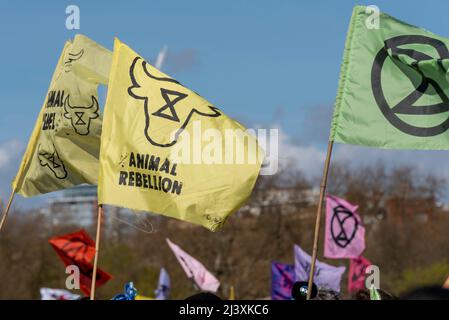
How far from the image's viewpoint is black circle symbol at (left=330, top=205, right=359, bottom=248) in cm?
3275

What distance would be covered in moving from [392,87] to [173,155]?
241cm

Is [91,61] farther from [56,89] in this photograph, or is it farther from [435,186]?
[435,186]

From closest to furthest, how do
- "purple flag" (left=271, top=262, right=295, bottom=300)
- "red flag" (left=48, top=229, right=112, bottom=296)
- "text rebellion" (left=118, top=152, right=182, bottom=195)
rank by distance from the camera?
"text rebellion" (left=118, top=152, right=182, bottom=195), "red flag" (left=48, top=229, right=112, bottom=296), "purple flag" (left=271, top=262, right=295, bottom=300)

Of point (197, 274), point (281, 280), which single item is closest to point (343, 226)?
Answer: point (281, 280)

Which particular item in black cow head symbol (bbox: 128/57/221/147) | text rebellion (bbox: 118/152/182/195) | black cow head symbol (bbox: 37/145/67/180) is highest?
black cow head symbol (bbox: 128/57/221/147)

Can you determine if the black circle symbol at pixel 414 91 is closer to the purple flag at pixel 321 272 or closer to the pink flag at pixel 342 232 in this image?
the purple flag at pixel 321 272

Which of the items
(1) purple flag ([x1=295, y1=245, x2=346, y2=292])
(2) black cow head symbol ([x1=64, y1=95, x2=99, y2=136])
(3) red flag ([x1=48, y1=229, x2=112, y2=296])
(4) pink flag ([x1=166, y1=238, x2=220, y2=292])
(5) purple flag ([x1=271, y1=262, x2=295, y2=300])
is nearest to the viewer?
(2) black cow head symbol ([x1=64, y1=95, x2=99, y2=136])

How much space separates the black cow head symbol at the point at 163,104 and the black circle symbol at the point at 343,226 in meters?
21.1

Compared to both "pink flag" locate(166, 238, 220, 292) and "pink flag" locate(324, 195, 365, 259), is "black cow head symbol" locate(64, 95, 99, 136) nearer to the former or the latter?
"pink flag" locate(166, 238, 220, 292)

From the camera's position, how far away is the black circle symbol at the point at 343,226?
32.8 m

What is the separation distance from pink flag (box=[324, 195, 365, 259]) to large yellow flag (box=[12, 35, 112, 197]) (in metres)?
18.8

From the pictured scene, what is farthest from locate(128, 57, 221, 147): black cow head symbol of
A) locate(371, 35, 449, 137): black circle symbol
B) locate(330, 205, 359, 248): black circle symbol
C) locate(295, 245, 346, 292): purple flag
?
locate(330, 205, 359, 248): black circle symbol

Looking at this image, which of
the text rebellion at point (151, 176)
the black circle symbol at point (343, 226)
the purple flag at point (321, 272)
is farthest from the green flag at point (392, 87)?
the black circle symbol at point (343, 226)

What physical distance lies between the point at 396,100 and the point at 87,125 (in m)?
4.60
